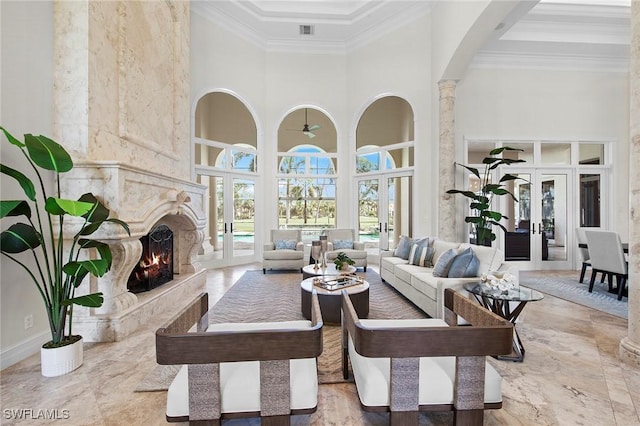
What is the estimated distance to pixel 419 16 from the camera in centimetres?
676

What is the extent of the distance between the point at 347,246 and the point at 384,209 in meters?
1.48

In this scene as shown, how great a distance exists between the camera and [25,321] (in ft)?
9.26

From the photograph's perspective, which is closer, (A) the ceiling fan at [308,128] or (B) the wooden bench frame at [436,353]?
(B) the wooden bench frame at [436,353]

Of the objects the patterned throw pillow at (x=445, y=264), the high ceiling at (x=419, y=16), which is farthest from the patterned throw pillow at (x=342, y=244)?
the high ceiling at (x=419, y=16)

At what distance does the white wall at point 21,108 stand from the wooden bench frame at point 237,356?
86.6 inches

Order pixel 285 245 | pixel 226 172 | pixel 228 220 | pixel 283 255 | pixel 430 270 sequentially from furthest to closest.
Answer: pixel 228 220
pixel 226 172
pixel 285 245
pixel 283 255
pixel 430 270

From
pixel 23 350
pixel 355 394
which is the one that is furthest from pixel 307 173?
pixel 355 394

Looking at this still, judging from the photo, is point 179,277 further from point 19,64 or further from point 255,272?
point 19,64

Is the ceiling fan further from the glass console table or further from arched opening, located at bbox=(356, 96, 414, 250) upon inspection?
the glass console table

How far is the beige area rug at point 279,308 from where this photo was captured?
97.7 inches

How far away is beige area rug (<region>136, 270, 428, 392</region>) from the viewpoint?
97.7 inches

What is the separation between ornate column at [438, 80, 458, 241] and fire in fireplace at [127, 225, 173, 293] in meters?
5.04

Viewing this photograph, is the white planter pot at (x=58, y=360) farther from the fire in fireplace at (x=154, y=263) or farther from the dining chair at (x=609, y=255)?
the dining chair at (x=609, y=255)

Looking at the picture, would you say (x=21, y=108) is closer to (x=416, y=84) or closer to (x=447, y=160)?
(x=447, y=160)
